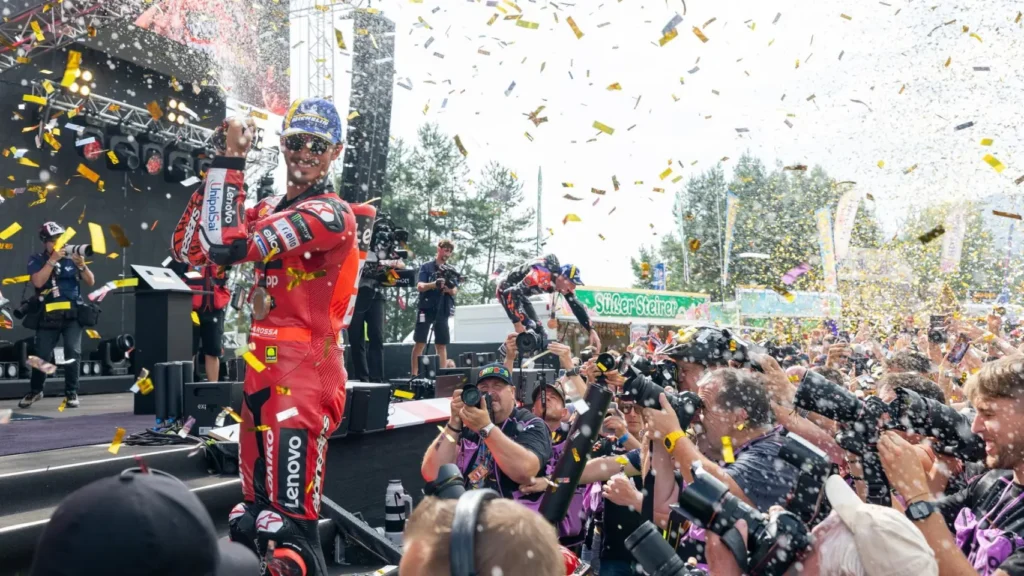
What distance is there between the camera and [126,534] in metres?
1.19

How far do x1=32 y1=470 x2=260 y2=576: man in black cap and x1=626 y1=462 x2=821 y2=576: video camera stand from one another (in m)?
1.02

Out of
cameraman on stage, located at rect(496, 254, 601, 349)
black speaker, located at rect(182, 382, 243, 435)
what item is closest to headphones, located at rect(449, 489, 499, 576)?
black speaker, located at rect(182, 382, 243, 435)

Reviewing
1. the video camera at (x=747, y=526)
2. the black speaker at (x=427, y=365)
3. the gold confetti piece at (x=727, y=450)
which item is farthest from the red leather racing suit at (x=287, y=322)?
the black speaker at (x=427, y=365)

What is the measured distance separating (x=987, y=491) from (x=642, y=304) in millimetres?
21754

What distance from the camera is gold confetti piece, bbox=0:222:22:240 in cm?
1290

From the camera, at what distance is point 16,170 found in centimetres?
1368

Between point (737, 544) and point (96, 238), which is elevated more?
point (96, 238)

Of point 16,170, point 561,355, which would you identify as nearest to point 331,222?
point 561,355

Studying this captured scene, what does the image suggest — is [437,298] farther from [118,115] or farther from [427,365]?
[118,115]

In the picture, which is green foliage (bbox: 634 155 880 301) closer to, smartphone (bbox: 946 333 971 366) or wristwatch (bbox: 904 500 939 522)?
smartphone (bbox: 946 333 971 366)

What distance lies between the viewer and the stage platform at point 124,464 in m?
4.35

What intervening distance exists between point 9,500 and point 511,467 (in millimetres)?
2787

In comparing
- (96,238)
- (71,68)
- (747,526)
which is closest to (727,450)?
(747,526)

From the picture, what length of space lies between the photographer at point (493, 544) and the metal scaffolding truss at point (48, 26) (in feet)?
44.2
